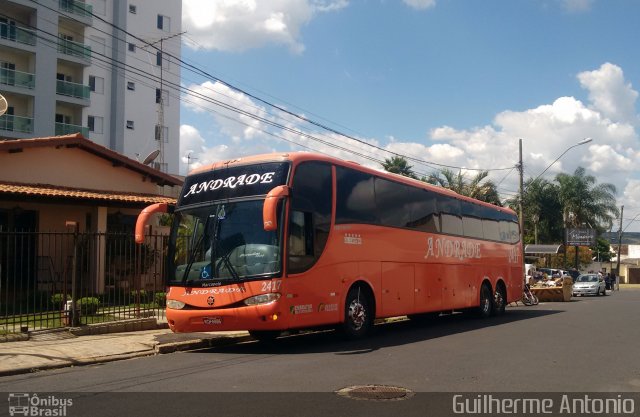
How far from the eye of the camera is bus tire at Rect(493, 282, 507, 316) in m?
19.9

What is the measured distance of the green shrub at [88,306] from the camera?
13.8 metres

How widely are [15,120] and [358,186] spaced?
3308 centimetres

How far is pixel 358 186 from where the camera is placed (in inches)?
508

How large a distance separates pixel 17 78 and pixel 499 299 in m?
33.2

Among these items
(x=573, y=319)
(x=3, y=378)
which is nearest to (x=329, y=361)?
(x=3, y=378)

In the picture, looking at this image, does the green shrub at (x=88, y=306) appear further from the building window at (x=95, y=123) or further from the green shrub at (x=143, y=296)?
the building window at (x=95, y=123)

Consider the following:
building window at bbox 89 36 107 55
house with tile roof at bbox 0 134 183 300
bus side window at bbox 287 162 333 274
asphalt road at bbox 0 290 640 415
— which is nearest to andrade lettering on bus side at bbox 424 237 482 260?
asphalt road at bbox 0 290 640 415

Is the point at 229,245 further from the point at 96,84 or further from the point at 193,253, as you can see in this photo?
the point at 96,84

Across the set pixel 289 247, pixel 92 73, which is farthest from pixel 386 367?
pixel 92 73

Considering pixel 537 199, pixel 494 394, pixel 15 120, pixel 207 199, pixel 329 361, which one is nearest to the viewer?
pixel 494 394

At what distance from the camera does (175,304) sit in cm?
1128

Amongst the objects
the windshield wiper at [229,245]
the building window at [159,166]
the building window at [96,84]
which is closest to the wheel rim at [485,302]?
the windshield wiper at [229,245]

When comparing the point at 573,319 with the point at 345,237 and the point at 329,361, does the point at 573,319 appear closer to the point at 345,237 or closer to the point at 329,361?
the point at 345,237

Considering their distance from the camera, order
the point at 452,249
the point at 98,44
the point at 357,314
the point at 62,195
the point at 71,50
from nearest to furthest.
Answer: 1. the point at 357,314
2. the point at 452,249
3. the point at 62,195
4. the point at 71,50
5. the point at 98,44
